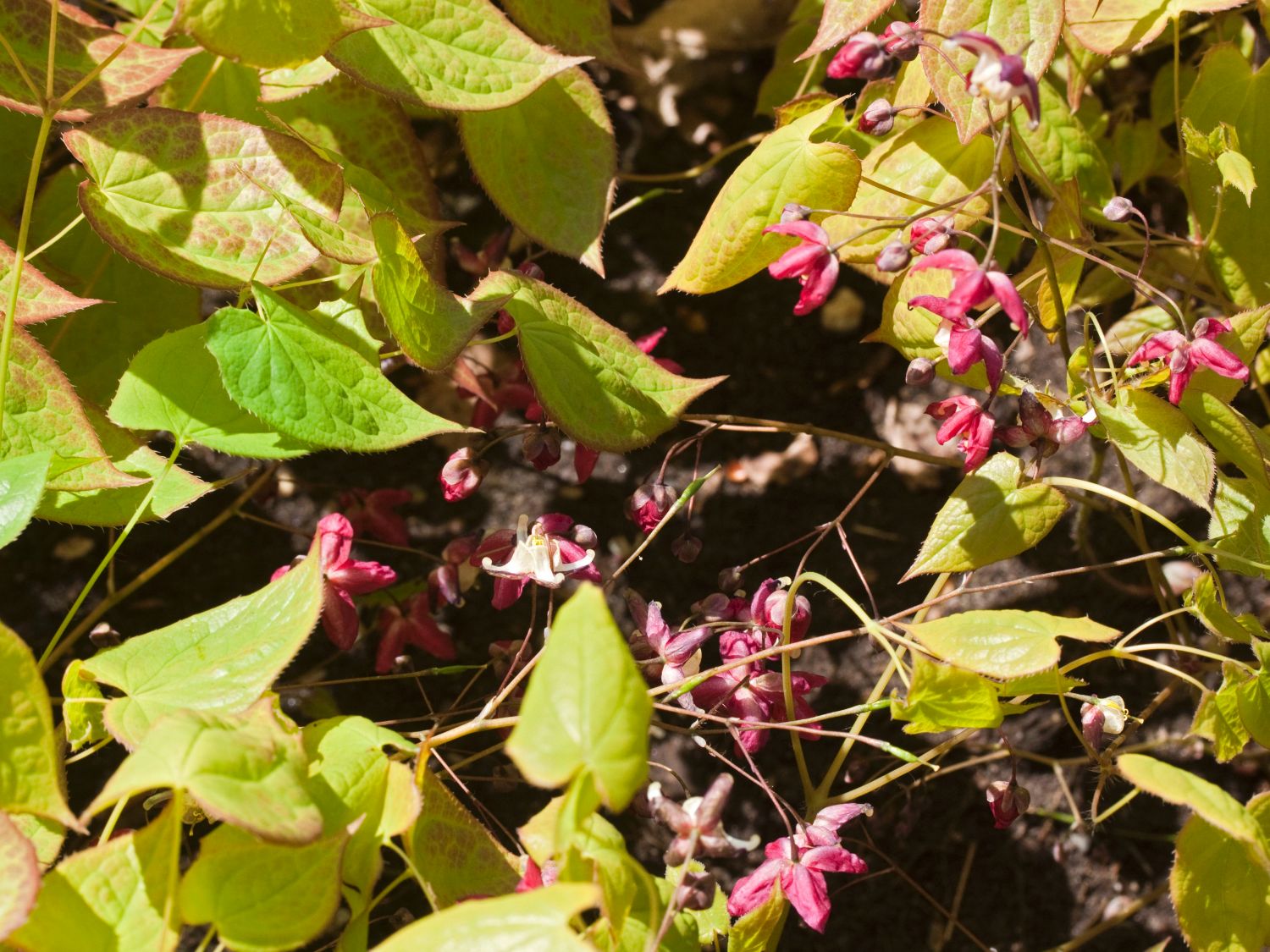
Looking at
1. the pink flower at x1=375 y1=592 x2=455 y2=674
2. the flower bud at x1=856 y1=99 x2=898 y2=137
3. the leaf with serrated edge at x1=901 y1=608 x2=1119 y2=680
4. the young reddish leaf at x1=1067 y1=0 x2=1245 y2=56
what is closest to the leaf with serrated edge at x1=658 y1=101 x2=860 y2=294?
the flower bud at x1=856 y1=99 x2=898 y2=137

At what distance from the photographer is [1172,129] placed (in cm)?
141

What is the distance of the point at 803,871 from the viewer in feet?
3.00

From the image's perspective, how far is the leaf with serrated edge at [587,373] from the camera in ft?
3.15

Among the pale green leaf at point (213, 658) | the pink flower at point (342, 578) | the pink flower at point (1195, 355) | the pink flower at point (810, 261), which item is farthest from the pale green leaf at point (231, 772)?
the pink flower at point (1195, 355)

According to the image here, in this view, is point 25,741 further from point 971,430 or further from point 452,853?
point 971,430

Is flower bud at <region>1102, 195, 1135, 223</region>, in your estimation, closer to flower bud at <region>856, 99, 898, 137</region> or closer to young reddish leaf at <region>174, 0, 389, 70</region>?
flower bud at <region>856, 99, 898, 137</region>

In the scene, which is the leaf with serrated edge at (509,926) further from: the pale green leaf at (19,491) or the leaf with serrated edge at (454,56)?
the leaf with serrated edge at (454,56)

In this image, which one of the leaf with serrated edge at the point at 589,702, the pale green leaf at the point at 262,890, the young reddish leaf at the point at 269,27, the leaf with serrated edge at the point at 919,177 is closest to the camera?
Result: the leaf with serrated edge at the point at 589,702

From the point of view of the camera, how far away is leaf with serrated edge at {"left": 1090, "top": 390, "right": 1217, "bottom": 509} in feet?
2.91

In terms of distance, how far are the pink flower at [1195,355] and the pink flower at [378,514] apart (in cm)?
81

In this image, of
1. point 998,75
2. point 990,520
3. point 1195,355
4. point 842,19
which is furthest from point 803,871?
point 842,19

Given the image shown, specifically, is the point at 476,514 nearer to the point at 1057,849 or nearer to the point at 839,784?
the point at 839,784

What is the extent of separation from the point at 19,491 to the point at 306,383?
22 cm

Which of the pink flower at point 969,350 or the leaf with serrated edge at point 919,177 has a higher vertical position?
the leaf with serrated edge at point 919,177
